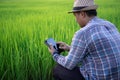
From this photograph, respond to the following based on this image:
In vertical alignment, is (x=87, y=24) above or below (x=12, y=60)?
above

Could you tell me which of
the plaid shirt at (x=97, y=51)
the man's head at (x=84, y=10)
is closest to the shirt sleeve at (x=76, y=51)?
the plaid shirt at (x=97, y=51)

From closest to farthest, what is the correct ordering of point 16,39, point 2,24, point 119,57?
point 119,57, point 16,39, point 2,24

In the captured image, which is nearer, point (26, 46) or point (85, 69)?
point (85, 69)

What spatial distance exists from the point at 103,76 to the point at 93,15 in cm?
40

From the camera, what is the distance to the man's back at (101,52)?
7.91 feet

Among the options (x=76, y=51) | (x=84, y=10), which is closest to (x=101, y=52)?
(x=76, y=51)

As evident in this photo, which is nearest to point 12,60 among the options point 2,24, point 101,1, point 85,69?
point 85,69

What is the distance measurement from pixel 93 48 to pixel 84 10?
257 millimetres

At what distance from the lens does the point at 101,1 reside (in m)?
10.1

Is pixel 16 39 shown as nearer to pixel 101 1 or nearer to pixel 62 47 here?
pixel 62 47

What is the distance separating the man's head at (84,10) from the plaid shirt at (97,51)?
0.04 m

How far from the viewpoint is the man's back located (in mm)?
2412

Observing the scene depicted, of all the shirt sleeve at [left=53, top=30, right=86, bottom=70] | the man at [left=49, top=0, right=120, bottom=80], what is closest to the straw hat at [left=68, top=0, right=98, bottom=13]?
the man at [left=49, top=0, right=120, bottom=80]

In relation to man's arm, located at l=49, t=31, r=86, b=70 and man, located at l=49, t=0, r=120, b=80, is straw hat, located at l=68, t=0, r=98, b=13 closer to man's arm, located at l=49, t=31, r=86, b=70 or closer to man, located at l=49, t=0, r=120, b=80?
man, located at l=49, t=0, r=120, b=80
